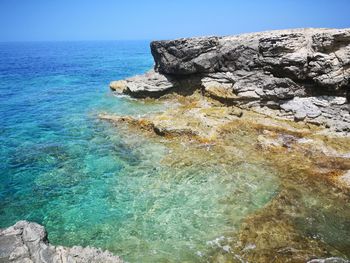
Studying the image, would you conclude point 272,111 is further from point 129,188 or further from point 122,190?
point 122,190

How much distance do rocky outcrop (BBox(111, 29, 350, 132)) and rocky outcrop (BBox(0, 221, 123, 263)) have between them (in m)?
18.1

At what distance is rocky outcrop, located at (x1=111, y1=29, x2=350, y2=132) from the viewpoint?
2134cm

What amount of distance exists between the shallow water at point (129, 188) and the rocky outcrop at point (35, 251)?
2.21 m

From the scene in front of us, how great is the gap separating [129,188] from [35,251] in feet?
22.8

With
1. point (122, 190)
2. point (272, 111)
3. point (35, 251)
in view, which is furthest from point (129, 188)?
point (272, 111)

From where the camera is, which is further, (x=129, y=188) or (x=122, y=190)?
(x=129, y=188)

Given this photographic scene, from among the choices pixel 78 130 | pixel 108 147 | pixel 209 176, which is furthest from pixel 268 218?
pixel 78 130

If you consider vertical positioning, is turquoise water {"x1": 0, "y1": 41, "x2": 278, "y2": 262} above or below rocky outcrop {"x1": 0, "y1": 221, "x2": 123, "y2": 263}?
below

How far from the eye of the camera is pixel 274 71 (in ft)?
79.3

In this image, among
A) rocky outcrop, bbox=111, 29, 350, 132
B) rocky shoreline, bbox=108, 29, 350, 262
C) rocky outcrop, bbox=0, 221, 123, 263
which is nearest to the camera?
rocky outcrop, bbox=0, 221, 123, 263

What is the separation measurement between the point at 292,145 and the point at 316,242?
8288 mm

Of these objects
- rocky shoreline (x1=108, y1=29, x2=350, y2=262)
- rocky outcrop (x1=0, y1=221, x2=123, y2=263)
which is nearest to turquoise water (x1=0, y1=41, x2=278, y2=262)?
rocky shoreline (x1=108, y1=29, x2=350, y2=262)

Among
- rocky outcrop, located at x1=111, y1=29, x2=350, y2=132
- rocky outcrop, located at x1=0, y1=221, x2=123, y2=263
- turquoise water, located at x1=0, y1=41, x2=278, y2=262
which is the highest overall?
rocky outcrop, located at x1=111, y1=29, x2=350, y2=132

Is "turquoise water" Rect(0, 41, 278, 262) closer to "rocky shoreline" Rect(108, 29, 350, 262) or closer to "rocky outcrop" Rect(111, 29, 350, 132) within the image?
"rocky shoreline" Rect(108, 29, 350, 262)
